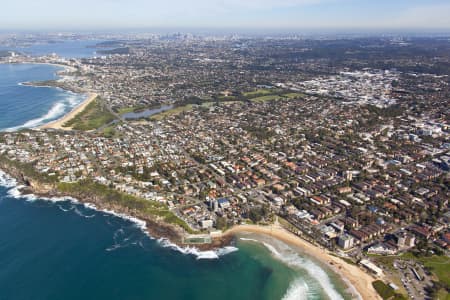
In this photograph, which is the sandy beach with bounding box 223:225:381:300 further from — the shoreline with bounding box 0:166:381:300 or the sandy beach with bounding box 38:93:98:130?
the sandy beach with bounding box 38:93:98:130

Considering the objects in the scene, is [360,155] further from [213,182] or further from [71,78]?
[71,78]

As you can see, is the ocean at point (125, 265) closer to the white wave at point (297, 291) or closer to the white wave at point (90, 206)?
the white wave at point (297, 291)

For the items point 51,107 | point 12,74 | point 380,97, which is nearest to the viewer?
point 51,107

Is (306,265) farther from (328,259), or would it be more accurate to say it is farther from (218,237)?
(218,237)

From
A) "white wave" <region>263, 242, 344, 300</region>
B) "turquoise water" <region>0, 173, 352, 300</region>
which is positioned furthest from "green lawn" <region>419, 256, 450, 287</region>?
"white wave" <region>263, 242, 344, 300</region>

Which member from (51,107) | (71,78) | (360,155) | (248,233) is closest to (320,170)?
(360,155)

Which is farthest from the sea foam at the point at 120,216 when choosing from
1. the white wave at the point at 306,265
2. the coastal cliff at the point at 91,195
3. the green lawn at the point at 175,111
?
the green lawn at the point at 175,111
